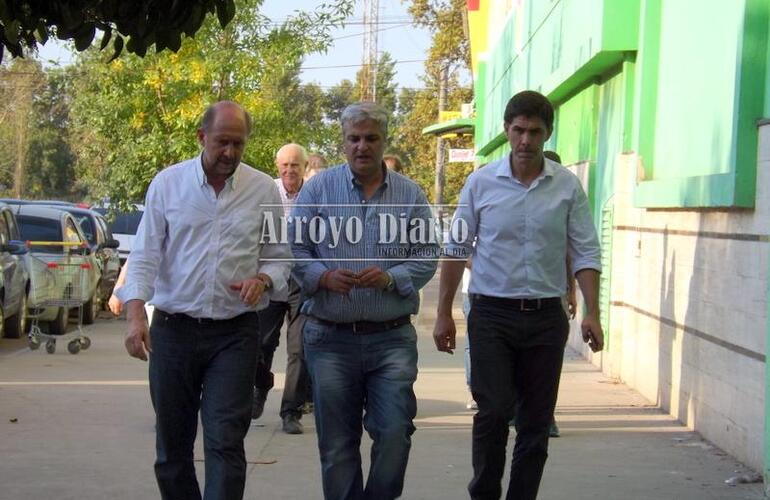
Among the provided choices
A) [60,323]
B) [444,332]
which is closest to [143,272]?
[444,332]

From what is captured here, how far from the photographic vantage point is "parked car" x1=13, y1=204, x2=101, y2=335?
1523cm

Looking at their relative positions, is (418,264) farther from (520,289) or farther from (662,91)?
(662,91)

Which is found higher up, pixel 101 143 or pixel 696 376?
pixel 101 143

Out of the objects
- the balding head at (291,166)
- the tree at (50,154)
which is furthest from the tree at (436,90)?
the balding head at (291,166)

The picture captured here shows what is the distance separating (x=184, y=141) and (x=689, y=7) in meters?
9.89

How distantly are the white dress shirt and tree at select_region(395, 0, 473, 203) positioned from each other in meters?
37.8

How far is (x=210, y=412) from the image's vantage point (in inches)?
224

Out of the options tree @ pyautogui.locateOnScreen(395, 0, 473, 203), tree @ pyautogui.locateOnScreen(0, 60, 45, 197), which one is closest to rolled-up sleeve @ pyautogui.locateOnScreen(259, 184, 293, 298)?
tree @ pyautogui.locateOnScreen(395, 0, 473, 203)

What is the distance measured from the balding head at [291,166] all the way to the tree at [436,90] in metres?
34.4

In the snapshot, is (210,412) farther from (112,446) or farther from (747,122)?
(747,122)

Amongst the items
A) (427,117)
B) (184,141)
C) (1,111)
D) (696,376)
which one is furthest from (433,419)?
(1,111)

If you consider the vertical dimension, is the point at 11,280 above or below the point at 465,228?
below

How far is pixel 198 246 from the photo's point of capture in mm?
5797

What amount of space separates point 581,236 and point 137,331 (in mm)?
2167
